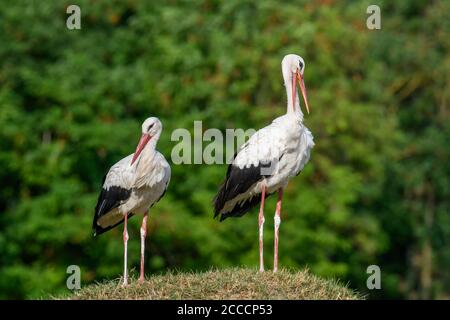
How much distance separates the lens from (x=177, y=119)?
25688mm

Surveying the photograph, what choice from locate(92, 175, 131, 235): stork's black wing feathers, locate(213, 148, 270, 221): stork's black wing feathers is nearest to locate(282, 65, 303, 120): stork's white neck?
locate(213, 148, 270, 221): stork's black wing feathers

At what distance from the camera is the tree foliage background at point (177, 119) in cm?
2409

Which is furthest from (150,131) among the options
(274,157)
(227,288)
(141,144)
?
(227,288)

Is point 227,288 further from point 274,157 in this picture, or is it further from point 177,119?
point 177,119

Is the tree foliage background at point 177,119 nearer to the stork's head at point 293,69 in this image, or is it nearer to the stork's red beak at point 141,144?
the stork's red beak at point 141,144

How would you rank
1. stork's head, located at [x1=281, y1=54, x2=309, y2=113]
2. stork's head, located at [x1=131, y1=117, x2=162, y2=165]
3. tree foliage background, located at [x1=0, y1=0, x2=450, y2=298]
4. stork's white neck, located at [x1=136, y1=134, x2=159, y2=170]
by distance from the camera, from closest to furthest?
stork's white neck, located at [x1=136, y1=134, x2=159, y2=170] < stork's head, located at [x1=131, y1=117, x2=162, y2=165] < stork's head, located at [x1=281, y1=54, x2=309, y2=113] < tree foliage background, located at [x1=0, y1=0, x2=450, y2=298]

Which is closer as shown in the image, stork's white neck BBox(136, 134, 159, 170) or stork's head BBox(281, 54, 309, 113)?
stork's white neck BBox(136, 134, 159, 170)

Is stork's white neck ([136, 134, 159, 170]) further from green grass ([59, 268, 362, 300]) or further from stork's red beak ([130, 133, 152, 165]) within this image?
green grass ([59, 268, 362, 300])

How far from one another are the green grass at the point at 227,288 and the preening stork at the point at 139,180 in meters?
1.26

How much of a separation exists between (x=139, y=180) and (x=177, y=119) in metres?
13.8

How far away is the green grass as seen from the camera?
9953mm

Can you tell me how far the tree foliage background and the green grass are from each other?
12.4 m

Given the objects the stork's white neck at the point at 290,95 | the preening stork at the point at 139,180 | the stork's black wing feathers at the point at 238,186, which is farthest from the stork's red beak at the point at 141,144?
the stork's white neck at the point at 290,95

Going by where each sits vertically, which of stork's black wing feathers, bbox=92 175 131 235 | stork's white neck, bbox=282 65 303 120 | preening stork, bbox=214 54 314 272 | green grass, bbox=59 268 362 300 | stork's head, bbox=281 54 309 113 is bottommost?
green grass, bbox=59 268 362 300
